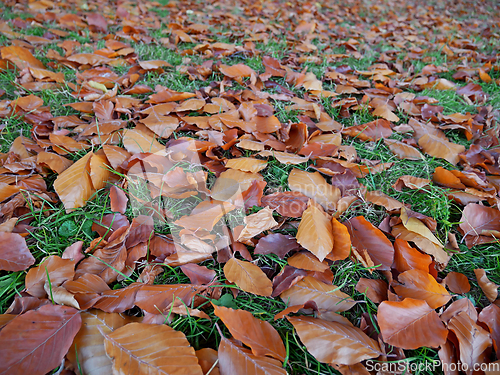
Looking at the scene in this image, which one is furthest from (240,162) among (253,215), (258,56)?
(258,56)

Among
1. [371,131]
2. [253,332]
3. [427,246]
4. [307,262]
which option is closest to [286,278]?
[307,262]

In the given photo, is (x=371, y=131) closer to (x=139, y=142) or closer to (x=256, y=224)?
(x=256, y=224)

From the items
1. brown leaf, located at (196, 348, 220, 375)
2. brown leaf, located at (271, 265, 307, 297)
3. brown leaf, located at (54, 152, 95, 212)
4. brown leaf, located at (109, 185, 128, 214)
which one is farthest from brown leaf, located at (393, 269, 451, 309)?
brown leaf, located at (54, 152, 95, 212)

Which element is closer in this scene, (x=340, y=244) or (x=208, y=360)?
(x=208, y=360)

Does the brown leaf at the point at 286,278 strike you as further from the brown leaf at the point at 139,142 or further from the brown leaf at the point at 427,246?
the brown leaf at the point at 139,142

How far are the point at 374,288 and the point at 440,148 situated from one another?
1.00 m

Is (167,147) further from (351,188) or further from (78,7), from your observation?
(78,7)

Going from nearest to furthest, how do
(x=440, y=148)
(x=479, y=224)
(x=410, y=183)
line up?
(x=479, y=224) → (x=410, y=183) → (x=440, y=148)

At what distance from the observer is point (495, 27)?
4.06m

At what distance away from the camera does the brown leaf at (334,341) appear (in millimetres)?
770

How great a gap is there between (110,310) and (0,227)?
1.94ft

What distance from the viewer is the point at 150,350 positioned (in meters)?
0.75

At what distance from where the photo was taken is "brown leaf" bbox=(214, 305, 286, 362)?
2.54 ft

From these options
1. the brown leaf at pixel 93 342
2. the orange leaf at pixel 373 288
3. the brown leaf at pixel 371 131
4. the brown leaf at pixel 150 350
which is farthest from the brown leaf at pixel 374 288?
the brown leaf at pixel 371 131
